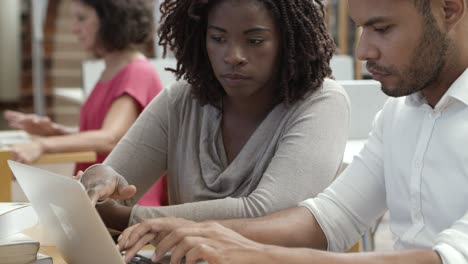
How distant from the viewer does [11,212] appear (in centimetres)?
127

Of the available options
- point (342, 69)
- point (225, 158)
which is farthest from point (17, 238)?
point (342, 69)

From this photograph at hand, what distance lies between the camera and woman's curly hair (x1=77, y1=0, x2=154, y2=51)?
9.05 feet

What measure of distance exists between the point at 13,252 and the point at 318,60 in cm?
82

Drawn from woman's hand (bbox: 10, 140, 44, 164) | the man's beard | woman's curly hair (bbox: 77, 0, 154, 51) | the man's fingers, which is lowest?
woman's hand (bbox: 10, 140, 44, 164)

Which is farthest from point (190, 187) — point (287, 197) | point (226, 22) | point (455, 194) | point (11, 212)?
point (455, 194)

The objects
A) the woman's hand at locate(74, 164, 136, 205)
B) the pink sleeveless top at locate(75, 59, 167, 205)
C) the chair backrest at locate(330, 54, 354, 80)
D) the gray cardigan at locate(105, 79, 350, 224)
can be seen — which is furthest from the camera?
the chair backrest at locate(330, 54, 354, 80)

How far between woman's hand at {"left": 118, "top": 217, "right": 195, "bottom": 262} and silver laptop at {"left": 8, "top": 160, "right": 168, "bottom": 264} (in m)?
0.05

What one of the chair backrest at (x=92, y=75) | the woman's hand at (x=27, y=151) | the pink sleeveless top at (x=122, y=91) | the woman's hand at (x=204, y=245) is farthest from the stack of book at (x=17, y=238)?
the chair backrest at (x=92, y=75)

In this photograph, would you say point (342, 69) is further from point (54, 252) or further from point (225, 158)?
point (54, 252)

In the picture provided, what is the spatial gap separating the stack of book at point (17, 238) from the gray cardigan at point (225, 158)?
313 mm

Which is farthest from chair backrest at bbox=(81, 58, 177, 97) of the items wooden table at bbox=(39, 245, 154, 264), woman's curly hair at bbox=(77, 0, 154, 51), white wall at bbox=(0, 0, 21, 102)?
white wall at bbox=(0, 0, 21, 102)

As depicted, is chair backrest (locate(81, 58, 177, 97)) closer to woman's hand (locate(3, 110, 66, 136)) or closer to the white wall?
woman's hand (locate(3, 110, 66, 136))

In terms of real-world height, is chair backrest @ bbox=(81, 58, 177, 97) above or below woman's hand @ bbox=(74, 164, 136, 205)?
below

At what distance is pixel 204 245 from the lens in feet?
3.62
